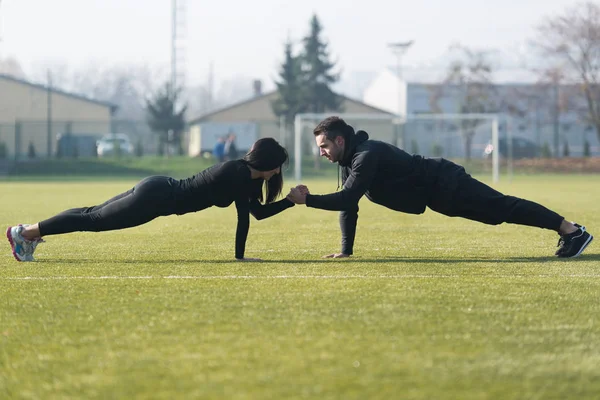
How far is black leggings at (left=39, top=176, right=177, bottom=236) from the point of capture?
25.4 ft

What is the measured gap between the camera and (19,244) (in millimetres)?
8133

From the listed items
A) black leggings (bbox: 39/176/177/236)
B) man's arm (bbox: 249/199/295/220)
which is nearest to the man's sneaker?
black leggings (bbox: 39/176/177/236)

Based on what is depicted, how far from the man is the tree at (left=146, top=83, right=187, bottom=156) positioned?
47.3 metres

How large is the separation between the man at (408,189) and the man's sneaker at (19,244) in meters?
2.36

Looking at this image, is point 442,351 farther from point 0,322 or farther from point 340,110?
point 340,110

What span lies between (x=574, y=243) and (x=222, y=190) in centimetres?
313

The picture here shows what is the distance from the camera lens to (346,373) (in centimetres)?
385

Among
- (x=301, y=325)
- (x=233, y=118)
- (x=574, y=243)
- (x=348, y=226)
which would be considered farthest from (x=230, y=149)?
(x=233, y=118)

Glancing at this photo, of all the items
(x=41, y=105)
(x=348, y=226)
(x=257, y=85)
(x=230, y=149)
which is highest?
(x=257, y=85)

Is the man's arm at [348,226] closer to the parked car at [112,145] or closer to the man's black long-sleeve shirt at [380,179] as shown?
the man's black long-sleeve shirt at [380,179]

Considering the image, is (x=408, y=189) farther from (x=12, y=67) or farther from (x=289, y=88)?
(x=12, y=67)

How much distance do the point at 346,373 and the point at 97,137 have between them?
49160mm

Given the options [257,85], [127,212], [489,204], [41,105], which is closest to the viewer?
[127,212]

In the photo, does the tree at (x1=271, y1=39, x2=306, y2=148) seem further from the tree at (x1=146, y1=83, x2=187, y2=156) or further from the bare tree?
the bare tree
